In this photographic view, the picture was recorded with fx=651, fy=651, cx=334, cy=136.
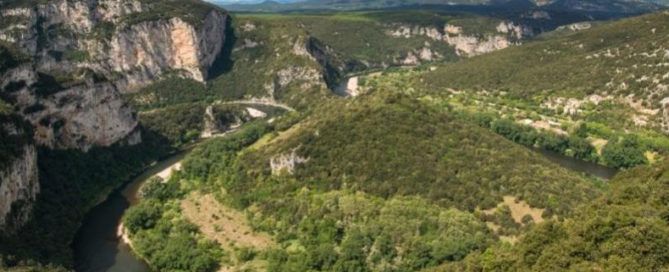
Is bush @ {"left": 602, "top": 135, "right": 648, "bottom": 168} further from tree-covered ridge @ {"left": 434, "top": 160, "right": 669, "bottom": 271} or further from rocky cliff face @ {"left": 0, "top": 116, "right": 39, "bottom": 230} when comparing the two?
rocky cliff face @ {"left": 0, "top": 116, "right": 39, "bottom": 230}

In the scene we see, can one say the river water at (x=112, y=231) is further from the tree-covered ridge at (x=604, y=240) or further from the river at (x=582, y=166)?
the tree-covered ridge at (x=604, y=240)

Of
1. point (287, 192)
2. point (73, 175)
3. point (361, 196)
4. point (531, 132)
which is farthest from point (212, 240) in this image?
point (531, 132)

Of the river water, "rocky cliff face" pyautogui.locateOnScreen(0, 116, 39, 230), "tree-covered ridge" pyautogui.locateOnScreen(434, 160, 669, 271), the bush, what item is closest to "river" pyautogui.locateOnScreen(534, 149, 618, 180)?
the river water

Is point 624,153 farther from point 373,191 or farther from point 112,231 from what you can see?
point 112,231

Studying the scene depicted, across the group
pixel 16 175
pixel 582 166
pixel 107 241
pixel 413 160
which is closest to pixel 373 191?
pixel 413 160

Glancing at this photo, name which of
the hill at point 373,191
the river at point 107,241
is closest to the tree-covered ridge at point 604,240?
the hill at point 373,191
